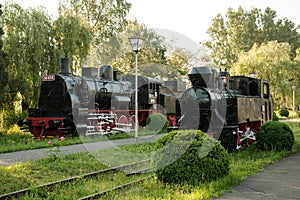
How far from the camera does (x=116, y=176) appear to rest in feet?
28.0

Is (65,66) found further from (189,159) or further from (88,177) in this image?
(189,159)

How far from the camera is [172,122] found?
23.8 meters

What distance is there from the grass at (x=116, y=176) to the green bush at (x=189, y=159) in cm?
21

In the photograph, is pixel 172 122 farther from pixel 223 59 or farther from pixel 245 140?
pixel 223 59

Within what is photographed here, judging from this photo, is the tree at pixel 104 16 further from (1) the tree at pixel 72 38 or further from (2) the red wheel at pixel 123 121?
(2) the red wheel at pixel 123 121

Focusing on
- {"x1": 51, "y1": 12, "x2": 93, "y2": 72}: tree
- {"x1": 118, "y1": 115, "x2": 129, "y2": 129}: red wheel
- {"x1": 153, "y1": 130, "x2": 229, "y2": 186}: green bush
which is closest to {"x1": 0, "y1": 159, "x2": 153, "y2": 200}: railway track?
{"x1": 153, "y1": 130, "x2": 229, "y2": 186}: green bush

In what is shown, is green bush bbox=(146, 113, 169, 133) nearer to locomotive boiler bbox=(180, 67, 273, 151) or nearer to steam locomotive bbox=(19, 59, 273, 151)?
steam locomotive bbox=(19, 59, 273, 151)

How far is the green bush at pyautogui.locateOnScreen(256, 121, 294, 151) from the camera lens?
461 inches

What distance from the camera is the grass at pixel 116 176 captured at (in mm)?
6730

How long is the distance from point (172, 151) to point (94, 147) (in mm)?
6372

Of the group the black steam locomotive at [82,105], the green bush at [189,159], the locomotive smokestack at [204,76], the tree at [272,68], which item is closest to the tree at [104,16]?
the tree at [272,68]

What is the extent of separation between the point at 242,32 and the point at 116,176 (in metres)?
45.2

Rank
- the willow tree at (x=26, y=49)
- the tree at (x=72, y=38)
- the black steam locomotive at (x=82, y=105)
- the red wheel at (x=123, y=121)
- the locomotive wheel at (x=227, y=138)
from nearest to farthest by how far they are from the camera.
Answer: the locomotive wheel at (x=227, y=138), the black steam locomotive at (x=82, y=105), the red wheel at (x=123, y=121), the willow tree at (x=26, y=49), the tree at (x=72, y=38)

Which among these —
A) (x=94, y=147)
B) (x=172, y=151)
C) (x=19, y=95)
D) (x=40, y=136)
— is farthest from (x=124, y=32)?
(x=172, y=151)
